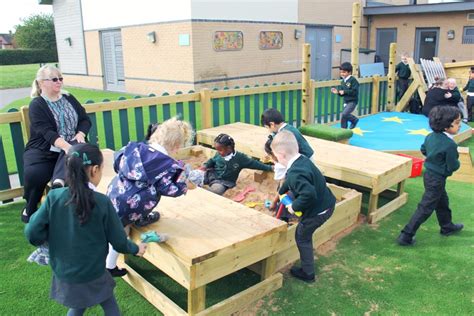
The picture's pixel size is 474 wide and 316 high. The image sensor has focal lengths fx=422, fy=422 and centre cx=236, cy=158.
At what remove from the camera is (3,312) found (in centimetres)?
344

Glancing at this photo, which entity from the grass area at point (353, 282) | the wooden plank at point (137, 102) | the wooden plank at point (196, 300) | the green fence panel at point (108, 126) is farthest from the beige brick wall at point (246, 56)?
the wooden plank at point (196, 300)

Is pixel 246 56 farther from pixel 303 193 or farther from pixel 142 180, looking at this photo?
pixel 142 180

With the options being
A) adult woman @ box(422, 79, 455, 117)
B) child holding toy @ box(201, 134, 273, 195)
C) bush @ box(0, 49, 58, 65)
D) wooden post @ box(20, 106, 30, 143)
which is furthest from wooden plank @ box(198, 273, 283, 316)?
bush @ box(0, 49, 58, 65)

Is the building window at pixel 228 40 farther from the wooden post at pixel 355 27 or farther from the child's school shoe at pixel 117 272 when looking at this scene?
the child's school shoe at pixel 117 272

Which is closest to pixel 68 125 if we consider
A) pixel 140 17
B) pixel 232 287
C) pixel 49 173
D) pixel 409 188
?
pixel 49 173

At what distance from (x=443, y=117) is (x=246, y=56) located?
13516mm

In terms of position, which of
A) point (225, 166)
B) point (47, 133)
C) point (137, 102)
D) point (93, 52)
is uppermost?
point (93, 52)

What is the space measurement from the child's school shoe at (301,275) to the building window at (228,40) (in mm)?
13099

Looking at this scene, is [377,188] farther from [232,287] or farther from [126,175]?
[126,175]

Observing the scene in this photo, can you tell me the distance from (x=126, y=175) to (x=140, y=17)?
1534 cm

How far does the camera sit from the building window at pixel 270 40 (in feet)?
57.7

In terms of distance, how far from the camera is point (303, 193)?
346cm

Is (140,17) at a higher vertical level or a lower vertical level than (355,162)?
higher

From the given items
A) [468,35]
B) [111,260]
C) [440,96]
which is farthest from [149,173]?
[468,35]
